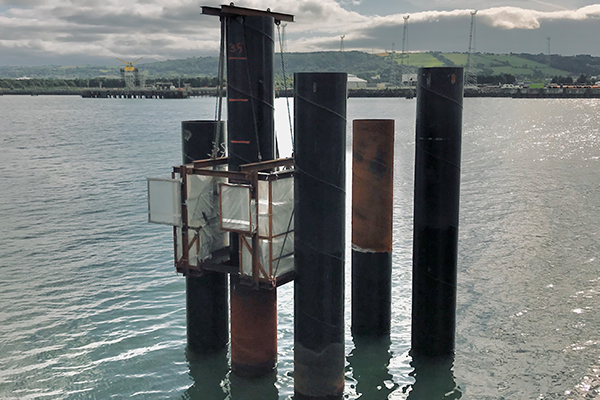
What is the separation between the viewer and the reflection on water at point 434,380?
1335 centimetres

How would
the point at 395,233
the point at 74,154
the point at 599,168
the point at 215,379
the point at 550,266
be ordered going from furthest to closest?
1. the point at 74,154
2. the point at 599,168
3. the point at 395,233
4. the point at 550,266
5. the point at 215,379

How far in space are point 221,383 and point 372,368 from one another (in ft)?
11.8

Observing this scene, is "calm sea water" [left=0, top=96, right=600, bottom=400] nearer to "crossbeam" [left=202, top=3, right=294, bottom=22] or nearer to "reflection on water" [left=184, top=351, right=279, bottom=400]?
"reflection on water" [left=184, top=351, right=279, bottom=400]

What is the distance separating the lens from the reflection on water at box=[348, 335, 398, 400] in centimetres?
1364

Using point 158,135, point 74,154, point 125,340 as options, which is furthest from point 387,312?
point 158,135

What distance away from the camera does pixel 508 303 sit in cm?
1902

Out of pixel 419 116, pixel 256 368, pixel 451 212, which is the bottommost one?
pixel 256 368

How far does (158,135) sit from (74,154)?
89.1 ft

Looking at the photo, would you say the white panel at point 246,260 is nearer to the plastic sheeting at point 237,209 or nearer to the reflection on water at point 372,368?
the plastic sheeting at point 237,209

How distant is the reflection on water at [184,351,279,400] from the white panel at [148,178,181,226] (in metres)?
3.48

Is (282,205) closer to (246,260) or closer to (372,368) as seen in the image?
(246,260)

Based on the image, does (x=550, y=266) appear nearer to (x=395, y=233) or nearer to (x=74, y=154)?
(x=395, y=233)

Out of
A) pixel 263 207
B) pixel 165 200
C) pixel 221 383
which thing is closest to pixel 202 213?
pixel 165 200

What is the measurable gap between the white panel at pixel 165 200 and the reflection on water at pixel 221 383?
11.4 ft
